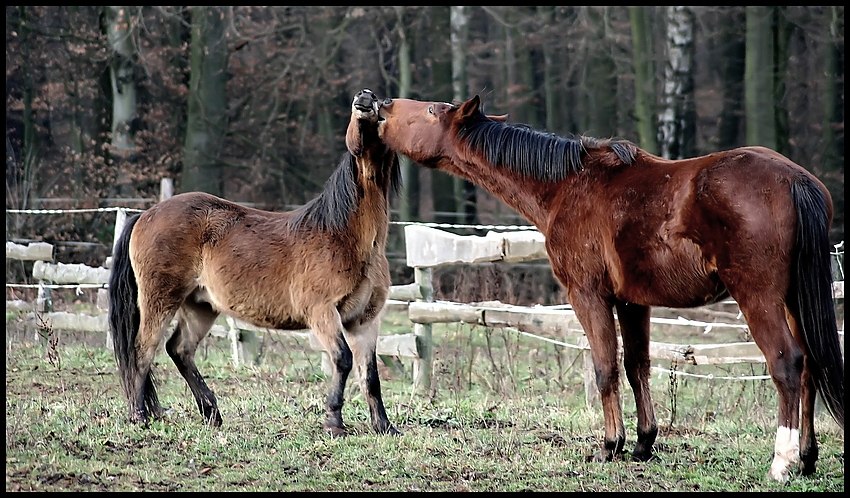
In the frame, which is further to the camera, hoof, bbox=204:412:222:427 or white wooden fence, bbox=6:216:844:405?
white wooden fence, bbox=6:216:844:405

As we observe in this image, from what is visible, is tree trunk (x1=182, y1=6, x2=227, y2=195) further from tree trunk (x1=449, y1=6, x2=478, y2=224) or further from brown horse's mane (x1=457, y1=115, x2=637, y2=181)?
brown horse's mane (x1=457, y1=115, x2=637, y2=181)

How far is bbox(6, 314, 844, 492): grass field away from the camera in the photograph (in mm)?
4891

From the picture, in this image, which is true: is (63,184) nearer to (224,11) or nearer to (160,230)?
(224,11)

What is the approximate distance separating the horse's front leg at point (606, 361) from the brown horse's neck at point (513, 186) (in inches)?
23.3

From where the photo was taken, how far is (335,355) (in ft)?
20.3

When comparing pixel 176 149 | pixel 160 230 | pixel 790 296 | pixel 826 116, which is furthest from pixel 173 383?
pixel 826 116

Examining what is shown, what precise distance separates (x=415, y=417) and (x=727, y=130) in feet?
46.7

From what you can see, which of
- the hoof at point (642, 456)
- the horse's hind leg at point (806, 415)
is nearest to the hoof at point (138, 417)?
the hoof at point (642, 456)

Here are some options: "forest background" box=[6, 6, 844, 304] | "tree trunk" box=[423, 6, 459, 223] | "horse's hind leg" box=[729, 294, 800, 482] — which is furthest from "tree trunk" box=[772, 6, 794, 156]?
"horse's hind leg" box=[729, 294, 800, 482]

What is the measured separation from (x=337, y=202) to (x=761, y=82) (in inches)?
376

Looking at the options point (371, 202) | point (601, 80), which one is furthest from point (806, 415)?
point (601, 80)

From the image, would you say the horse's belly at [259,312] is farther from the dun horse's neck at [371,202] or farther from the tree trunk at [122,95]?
the tree trunk at [122,95]

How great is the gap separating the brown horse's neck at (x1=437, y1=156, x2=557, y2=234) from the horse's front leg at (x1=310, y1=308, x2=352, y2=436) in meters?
1.27

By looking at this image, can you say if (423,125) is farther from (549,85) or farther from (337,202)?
(549,85)
